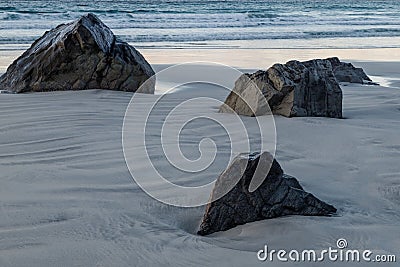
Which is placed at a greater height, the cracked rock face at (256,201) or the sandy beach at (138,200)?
the cracked rock face at (256,201)

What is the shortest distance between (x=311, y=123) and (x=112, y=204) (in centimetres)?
282

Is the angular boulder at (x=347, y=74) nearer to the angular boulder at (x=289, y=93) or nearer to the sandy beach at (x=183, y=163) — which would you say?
the sandy beach at (x=183, y=163)

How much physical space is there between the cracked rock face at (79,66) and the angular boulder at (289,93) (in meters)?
1.92

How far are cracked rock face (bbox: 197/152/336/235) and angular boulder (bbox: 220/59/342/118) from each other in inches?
109

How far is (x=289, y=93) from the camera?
599 cm

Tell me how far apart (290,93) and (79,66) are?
2.96 meters

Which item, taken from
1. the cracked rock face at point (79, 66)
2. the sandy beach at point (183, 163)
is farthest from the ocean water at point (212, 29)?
the sandy beach at point (183, 163)

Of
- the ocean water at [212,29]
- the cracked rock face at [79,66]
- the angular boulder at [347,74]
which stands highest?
the cracked rock face at [79,66]

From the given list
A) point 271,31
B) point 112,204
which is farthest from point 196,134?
point 271,31

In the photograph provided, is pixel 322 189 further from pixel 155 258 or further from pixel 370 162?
pixel 155 258

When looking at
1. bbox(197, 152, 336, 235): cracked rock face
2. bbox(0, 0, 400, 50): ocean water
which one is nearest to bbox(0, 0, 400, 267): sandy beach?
bbox(197, 152, 336, 235): cracked rock face

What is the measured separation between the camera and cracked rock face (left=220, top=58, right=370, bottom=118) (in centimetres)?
596

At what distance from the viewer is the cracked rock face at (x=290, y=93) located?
235 inches

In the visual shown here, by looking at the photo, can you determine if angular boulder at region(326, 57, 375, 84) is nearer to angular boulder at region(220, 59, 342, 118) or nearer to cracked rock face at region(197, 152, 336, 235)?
angular boulder at region(220, 59, 342, 118)
